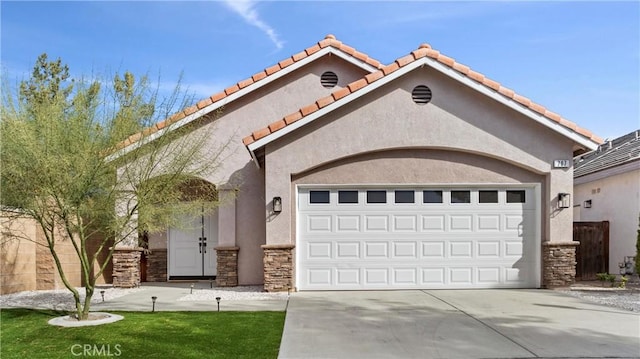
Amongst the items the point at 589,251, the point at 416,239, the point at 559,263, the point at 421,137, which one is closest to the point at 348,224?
the point at 416,239

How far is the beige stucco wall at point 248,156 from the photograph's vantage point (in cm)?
1331

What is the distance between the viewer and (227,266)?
13.1 m

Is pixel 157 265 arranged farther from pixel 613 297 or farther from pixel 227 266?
pixel 613 297

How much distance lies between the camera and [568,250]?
12.0m

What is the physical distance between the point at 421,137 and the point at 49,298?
9.00m

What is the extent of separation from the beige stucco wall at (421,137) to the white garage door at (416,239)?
55cm

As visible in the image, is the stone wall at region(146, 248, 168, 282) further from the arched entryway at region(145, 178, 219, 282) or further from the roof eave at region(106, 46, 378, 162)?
the roof eave at region(106, 46, 378, 162)

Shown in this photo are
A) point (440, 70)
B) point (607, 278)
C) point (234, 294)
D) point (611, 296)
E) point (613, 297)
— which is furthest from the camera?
point (607, 278)

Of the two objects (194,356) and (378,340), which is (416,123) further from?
(194,356)

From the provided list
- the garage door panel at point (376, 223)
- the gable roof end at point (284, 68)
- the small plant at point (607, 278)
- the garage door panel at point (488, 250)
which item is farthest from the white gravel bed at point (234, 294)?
the small plant at point (607, 278)

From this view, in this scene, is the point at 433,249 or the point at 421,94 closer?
the point at 421,94

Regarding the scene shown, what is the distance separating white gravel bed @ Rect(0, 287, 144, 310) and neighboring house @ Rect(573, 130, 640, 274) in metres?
12.3

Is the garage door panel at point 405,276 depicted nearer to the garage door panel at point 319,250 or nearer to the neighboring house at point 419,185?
the neighboring house at point 419,185

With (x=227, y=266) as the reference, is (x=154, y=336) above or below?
below
